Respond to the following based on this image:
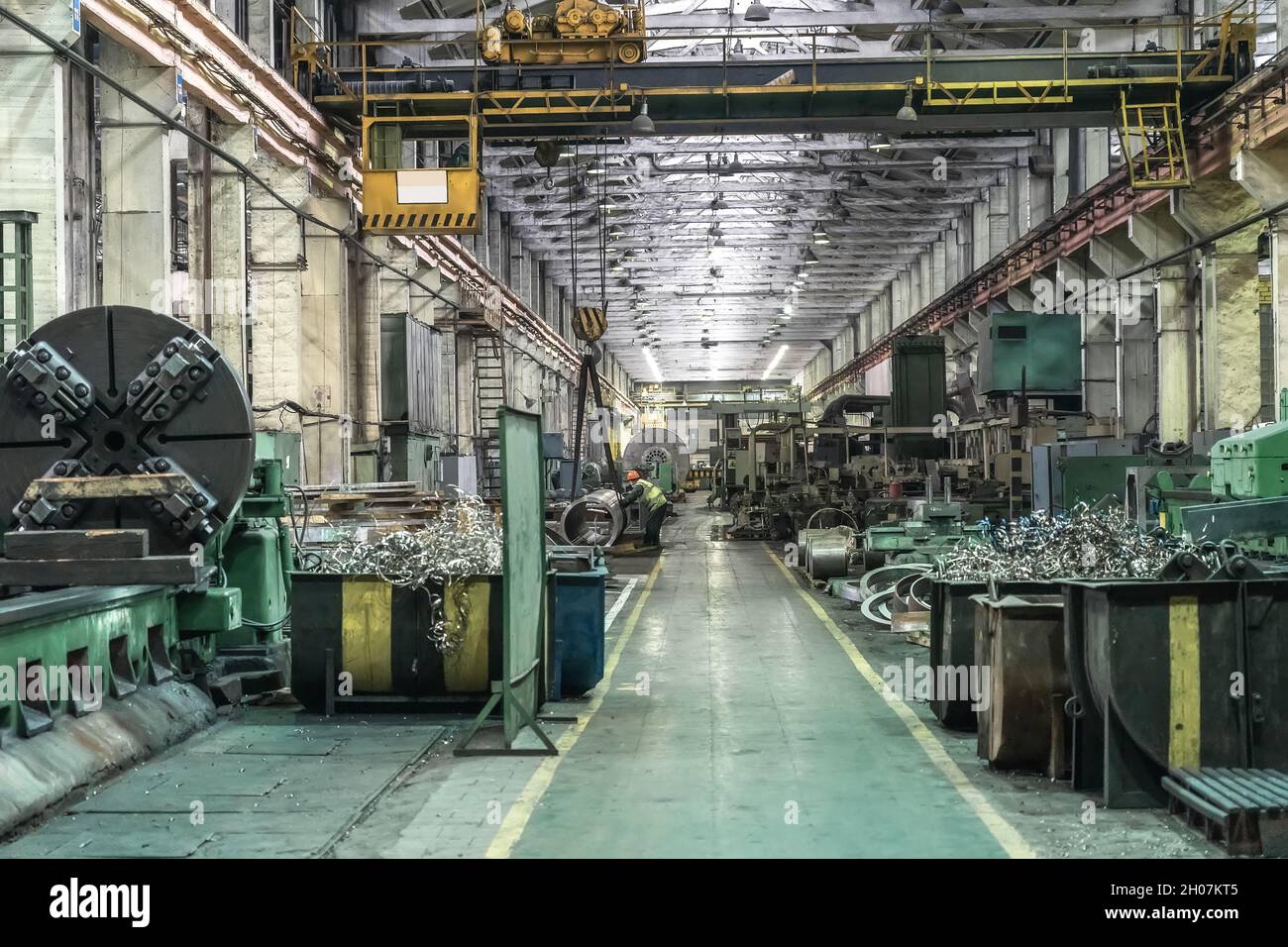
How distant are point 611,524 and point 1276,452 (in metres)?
13.2

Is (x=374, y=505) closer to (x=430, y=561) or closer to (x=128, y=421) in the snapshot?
(x=430, y=561)

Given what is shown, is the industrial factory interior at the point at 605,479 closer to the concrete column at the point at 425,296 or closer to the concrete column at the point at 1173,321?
the concrete column at the point at 1173,321

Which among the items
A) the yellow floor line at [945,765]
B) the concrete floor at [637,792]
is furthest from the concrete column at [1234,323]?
the concrete floor at [637,792]

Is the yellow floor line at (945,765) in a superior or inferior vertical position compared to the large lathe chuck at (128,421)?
inferior

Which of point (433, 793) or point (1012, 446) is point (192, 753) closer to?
point (433, 793)

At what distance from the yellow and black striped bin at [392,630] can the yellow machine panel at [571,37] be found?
11613 millimetres

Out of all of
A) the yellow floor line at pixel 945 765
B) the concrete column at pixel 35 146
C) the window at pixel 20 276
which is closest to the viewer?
the yellow floor line at pixel 945 765

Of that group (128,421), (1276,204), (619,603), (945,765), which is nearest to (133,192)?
(619,603)

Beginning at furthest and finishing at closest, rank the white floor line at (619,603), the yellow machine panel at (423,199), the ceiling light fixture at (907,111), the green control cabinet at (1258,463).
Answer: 1. the ceiling light fixture at (907,111)
2. the yellow machine panel at (423,199)
3. the white floor line at (619,603)
4. the green control cabinet at (1258,463)

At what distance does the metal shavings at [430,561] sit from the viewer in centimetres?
759

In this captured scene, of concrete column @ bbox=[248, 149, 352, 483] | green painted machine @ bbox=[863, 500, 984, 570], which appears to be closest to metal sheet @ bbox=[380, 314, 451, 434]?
concrete column @ bbox=[248, 149, 352, 483]

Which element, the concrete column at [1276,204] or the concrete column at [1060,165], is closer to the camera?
the concrete column at [1276,204]

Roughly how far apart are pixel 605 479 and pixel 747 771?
67.8ft
